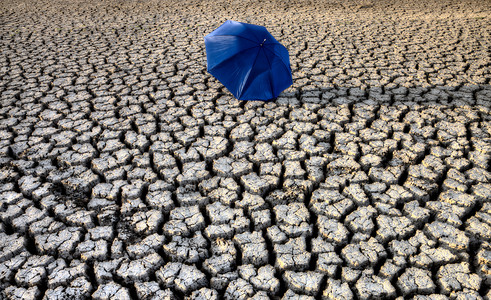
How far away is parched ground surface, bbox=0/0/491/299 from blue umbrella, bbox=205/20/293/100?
19 cm

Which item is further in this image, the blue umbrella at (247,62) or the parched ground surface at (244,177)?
the blue umbrella at (247,62)

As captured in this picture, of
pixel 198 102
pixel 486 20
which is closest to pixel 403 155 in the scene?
pixel 198 102

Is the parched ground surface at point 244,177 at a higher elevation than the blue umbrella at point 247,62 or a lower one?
lower

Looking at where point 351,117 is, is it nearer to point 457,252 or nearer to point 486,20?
point 457,252

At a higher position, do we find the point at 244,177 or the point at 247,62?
the point at 247,62

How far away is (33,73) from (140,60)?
1181 millimetres

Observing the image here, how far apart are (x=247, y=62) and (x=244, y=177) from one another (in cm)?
121

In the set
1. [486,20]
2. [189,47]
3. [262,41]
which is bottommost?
[486,20]

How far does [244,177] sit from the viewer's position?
8.05 feet

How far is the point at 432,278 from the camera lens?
1771 millimetres

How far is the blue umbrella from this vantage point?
320cm

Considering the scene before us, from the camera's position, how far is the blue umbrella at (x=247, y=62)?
3197 millimetres

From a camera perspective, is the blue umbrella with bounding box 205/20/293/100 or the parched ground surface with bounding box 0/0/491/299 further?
the blue umbrella with bounding box 205/20/293/100

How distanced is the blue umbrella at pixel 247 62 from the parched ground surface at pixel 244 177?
0.19 meters
